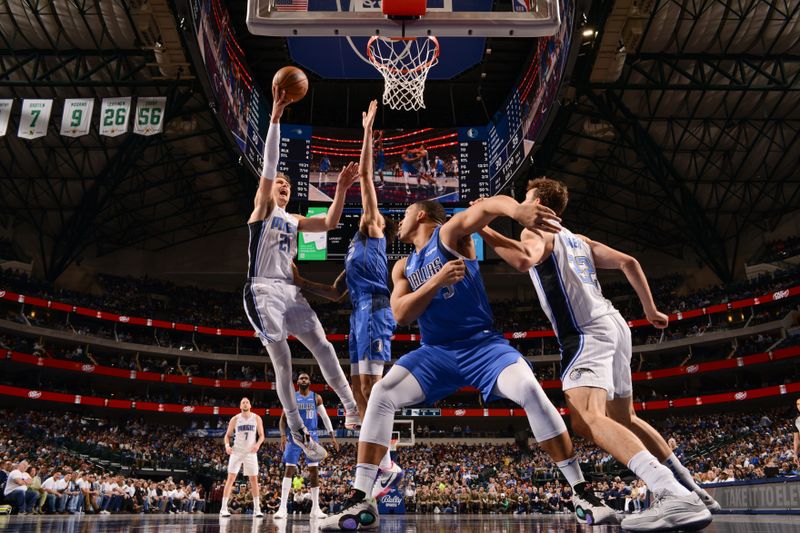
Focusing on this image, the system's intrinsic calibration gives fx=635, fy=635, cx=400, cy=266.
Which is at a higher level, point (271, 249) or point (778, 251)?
point (778, 251)

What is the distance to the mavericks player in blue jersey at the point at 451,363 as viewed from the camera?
3900mm

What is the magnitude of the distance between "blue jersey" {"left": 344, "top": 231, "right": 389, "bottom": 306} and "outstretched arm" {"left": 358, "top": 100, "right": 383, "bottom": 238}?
4.5 inches

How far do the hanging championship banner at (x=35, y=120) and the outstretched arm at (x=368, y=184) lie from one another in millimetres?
14155

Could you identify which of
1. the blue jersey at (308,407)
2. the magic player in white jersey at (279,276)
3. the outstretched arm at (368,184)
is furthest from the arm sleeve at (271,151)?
the blue jersey at (308,407)

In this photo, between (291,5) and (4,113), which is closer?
(291,5)

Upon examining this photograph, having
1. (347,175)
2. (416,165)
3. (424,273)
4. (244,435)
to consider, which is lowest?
(244,435)

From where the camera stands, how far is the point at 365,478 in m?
3.95

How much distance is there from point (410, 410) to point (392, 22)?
89.1 feet

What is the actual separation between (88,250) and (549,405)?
117 feet

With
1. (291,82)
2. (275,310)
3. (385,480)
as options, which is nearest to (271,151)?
(291,82)

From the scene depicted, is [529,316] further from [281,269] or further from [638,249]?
[281,269]

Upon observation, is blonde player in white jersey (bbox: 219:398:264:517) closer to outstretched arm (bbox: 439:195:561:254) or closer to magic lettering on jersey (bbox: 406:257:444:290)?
magic lettering on jersey (bbox: 406:257:444:290)

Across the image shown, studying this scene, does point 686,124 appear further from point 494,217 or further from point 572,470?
point 572,470

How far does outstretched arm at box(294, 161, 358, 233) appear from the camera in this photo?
582 cm
